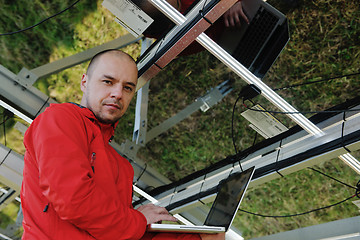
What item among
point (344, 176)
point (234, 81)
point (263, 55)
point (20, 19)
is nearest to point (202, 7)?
point (263, 55)

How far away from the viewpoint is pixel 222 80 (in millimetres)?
3299

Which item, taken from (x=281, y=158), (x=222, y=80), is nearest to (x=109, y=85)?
(x=281, y=158)

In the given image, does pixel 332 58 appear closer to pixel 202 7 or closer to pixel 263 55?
pixel 263 55

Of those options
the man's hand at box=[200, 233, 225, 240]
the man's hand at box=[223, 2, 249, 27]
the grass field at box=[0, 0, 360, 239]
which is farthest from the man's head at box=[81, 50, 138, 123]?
the grass field at box=[0, 0, 360, 239]

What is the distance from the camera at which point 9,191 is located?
2.99 metres

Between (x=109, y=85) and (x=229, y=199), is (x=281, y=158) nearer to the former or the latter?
(x=229, y=199)

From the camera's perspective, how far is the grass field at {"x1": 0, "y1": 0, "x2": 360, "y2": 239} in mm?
2941

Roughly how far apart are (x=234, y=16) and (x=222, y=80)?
1.26 metres

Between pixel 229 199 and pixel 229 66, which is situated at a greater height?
pixel 229 66

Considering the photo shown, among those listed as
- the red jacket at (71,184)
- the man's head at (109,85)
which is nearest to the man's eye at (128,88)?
the man's head at (109,85)

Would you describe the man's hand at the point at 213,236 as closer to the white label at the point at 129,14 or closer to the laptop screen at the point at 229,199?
the laptop screen at the point at 229,199

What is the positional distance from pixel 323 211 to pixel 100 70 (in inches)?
98.9

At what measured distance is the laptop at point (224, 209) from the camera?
1.41 meters

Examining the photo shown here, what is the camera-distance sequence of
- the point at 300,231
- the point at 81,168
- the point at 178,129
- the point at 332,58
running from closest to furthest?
the point at 81,168
the point at 300,231
the point at 332,58
the point at 178,129
